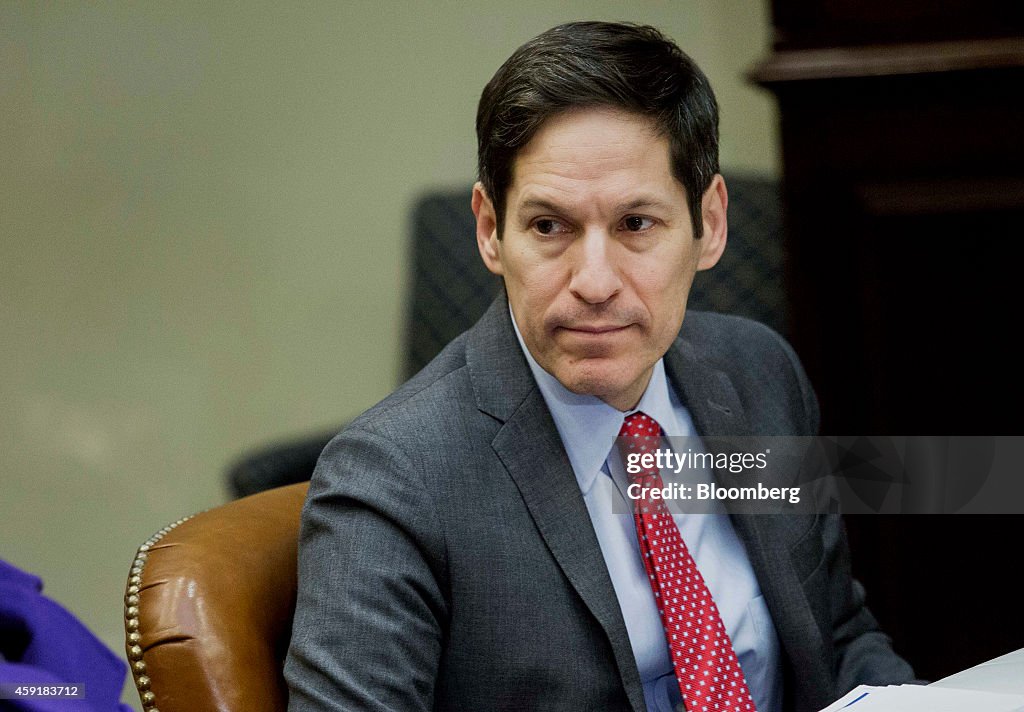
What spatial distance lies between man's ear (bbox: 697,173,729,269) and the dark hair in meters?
0.05

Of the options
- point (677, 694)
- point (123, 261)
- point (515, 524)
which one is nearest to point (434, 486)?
point (515, 524)

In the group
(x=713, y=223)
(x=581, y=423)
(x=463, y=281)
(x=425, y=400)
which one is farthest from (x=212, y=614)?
(x=463, y=281)

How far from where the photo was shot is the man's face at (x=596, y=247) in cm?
115

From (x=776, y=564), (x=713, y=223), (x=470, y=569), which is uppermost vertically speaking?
(x=713, y=223)

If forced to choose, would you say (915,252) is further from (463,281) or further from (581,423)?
(581,423)

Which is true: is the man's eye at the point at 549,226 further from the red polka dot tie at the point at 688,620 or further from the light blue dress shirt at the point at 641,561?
the red polka dot tie at the point at 688,620

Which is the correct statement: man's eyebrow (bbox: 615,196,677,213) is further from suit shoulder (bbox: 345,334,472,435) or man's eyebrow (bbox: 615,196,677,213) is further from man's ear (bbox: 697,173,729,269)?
suit shoulder (bbox: 345,334,472,435)

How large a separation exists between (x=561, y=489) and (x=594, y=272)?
0.23 m

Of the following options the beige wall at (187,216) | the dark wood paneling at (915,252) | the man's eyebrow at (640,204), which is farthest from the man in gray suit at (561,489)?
the beige wall at (187,216)

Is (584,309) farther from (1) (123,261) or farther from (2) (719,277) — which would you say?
(1) (123,261)

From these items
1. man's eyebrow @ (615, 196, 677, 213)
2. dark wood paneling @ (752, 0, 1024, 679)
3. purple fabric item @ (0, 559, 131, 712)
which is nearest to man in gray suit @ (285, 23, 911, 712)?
man's eyebrow @ (615, 196, 677, 213)

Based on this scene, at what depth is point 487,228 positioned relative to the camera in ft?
4.20

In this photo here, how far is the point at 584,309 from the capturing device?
1.16 meters

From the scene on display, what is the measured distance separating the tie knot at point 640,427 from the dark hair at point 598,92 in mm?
226
